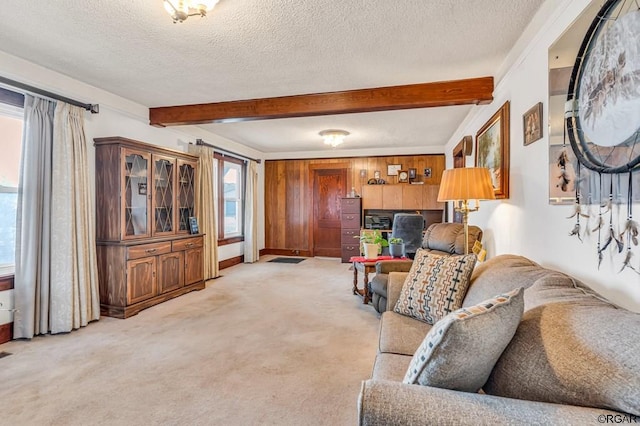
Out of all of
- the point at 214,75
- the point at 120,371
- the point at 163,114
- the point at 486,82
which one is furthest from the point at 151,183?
the point at 486,82

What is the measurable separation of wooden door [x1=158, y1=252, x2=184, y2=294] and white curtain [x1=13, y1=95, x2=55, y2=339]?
3.68 ft

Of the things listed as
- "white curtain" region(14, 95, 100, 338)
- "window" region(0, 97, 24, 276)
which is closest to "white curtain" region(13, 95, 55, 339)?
"white curtain" region(14, 95, 100, 338)

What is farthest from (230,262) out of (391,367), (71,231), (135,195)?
(391,367)

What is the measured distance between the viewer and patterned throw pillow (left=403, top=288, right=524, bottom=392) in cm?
94

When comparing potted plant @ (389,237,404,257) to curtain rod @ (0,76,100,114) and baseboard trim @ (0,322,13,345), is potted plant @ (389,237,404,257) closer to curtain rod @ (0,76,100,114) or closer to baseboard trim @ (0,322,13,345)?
curtain rod @ (0,76,100,114)

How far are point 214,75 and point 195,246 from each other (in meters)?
2.45

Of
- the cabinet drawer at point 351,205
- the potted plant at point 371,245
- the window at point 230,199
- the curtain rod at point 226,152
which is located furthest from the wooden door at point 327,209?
the potted plant at point 371,245

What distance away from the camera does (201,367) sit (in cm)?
236

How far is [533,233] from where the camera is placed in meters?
2.17

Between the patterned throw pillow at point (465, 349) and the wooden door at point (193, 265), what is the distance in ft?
13.1

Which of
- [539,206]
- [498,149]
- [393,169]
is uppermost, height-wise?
[393,169]

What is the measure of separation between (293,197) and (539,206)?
19.7 ft

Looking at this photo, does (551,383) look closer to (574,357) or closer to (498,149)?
(574,357)

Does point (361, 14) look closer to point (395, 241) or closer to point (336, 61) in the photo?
point (336, 61)
